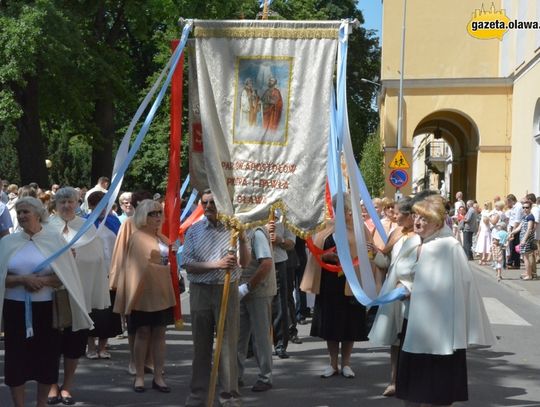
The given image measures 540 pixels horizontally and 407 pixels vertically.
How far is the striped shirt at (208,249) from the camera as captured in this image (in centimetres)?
708

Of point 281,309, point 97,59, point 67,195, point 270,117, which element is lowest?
point 281,309

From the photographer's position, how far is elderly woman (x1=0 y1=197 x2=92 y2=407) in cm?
654

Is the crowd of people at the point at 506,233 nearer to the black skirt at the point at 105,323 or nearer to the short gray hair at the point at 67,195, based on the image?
the black skirt at the point at 105,323

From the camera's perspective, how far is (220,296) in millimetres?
7148

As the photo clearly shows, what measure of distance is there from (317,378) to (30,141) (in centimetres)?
2114

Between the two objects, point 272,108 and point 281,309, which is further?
point 281,309

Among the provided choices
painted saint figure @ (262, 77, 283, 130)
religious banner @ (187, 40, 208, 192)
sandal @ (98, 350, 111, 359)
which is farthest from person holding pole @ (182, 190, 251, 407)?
sandal @ (98, 350, 111, 359)

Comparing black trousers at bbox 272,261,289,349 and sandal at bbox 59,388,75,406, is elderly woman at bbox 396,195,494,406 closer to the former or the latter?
sandal at bbox 59,388,75,406

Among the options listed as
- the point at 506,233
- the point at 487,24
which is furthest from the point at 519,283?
the point at 487,24

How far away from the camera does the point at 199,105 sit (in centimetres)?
716

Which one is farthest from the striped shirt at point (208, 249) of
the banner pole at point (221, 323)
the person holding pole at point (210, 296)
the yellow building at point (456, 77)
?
the yellow building at point (456, 77)

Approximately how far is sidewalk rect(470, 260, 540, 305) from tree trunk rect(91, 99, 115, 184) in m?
15.8

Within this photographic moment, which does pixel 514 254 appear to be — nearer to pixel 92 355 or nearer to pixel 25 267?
pixel 92 355

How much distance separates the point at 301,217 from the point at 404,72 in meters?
31.8
